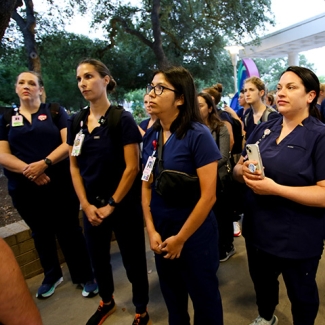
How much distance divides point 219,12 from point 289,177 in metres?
10.1

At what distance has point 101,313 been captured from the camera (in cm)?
213

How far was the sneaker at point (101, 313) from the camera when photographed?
2.09m

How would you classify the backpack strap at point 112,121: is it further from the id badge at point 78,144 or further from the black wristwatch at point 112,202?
the black wristwatch at point 112,202

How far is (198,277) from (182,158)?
2.06 ft

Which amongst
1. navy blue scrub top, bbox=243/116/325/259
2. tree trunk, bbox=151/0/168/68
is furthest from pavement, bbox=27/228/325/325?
tree trunk, bbox=151/0/168/68

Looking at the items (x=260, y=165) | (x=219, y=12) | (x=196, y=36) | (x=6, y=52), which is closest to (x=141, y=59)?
(x=196, y=36)

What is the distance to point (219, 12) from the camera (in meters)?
9.91

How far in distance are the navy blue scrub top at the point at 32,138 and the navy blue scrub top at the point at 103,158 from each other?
48cm

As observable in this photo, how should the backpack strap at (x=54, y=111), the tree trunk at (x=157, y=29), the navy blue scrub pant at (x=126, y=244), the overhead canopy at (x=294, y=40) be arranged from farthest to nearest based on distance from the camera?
the overhead canopy at (x=294, y=40) → the tree trunk at (x=157, y=29) → the backpack strap at (x=54, y=111) → the navy blue scrub pant at (x=126, y=244)

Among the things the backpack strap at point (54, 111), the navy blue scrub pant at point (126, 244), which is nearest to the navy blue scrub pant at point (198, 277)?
the navy blue scrub pant at point (126, 244)

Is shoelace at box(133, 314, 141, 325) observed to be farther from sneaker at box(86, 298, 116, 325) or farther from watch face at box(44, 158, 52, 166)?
watch face at box(44, 158, 52, 166)

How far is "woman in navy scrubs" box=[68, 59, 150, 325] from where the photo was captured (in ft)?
6.05

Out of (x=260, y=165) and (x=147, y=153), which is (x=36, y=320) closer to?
(x=147, y=153)

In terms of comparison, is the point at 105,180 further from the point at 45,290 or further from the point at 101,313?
the point at 45,290
